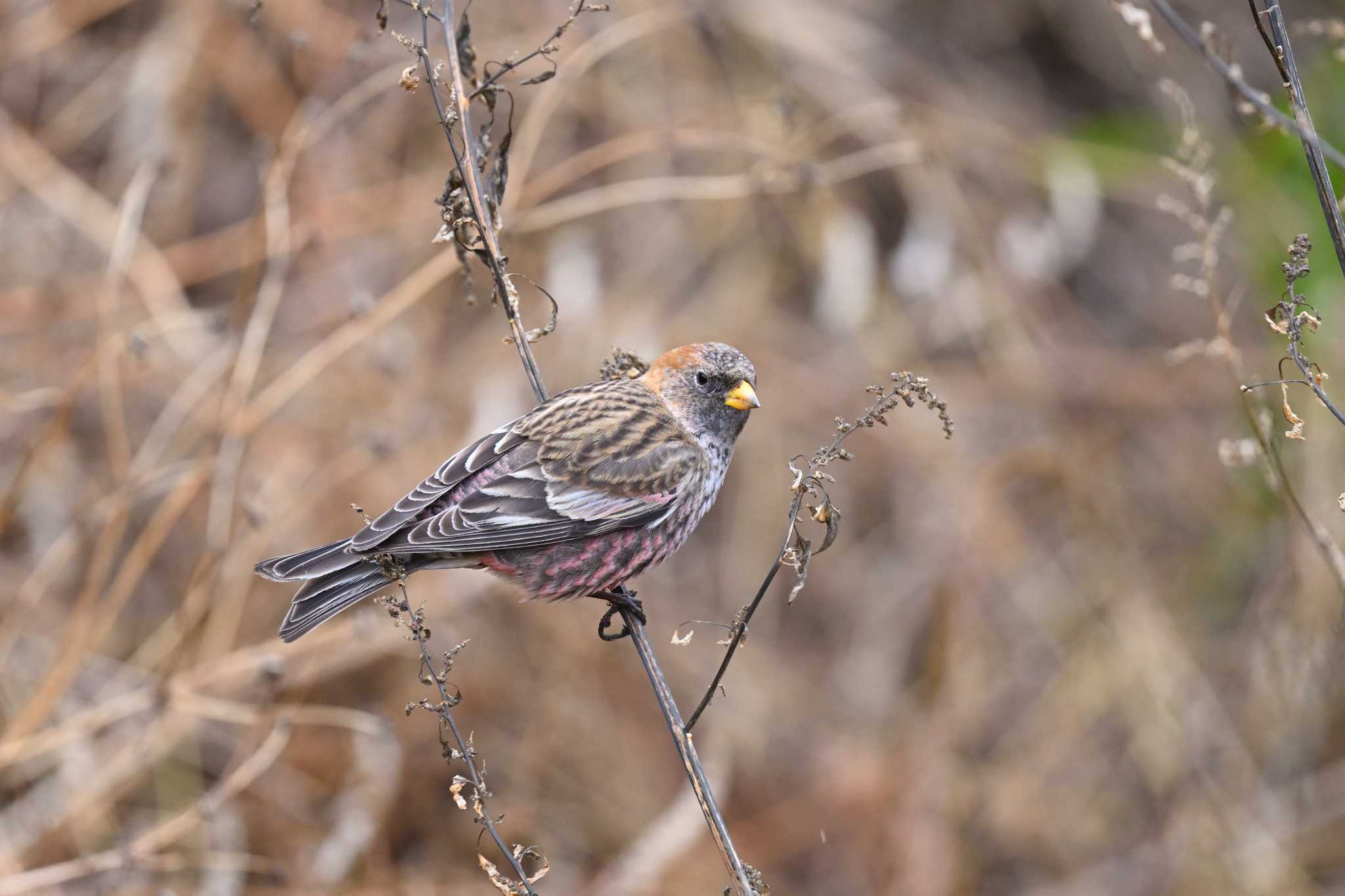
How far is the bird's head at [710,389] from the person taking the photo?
13.3 feet

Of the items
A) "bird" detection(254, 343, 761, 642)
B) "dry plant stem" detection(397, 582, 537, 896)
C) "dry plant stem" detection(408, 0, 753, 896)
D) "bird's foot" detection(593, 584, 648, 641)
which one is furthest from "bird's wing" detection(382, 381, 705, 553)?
"dry plant stem" detection(397, 582, 537, 896)

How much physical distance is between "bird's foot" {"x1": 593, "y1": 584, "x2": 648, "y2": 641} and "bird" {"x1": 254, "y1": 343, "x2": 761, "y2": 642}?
0.02 m

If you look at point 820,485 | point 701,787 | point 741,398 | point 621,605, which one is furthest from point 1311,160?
point 621,605

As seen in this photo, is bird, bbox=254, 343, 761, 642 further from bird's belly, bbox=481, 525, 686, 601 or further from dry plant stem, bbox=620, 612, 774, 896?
dry plant stem, bbox=620, 612, 774, 896

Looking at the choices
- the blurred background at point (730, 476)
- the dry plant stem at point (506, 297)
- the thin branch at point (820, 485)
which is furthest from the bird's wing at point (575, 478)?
the thin branch at point (820, 485)

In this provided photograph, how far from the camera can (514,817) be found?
18.9 feet

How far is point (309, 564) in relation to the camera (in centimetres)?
349

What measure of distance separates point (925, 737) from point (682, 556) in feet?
6.57

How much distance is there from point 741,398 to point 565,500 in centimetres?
69

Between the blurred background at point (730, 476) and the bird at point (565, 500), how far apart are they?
2.21ft

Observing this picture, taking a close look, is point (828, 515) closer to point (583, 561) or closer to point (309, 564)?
point (583, 561)

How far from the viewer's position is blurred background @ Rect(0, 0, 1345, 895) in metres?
4.87

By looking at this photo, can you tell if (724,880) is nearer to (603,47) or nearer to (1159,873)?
(1159,873)

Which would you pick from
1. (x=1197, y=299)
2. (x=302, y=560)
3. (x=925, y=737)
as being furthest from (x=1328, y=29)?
(x=1197, y=299)
